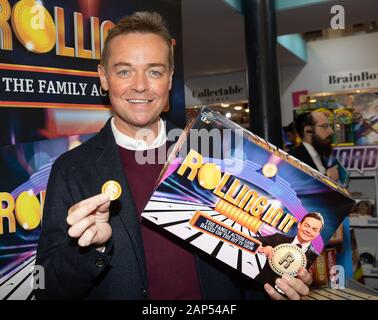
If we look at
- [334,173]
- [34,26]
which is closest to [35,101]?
[34,26]

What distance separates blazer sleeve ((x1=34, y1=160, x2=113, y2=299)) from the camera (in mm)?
1039

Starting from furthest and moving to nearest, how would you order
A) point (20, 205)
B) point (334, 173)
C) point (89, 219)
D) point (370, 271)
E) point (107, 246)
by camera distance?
point (370, 271) → point (334, 173) → point (20, 205) → point (107, 246) → point (89, 219)

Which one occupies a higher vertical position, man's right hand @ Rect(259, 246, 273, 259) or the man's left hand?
man's right hand @ Rect(259, 246, 273, 259)

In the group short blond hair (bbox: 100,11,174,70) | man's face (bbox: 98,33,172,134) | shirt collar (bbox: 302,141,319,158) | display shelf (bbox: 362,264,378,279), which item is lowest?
display shelf (bbox: 362,264,378,279)

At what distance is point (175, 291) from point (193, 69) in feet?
23.6

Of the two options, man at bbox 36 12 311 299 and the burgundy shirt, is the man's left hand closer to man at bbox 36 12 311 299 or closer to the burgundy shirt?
→ man at bbox 36 12 311 299

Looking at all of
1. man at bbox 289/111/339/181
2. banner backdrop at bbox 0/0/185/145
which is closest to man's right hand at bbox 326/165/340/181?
man at bbox 289/111/339/181

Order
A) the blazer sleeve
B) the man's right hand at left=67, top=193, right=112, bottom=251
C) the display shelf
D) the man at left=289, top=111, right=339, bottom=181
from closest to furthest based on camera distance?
the man's right hand at left=67, top=193, right=112, bottom=251
the blazer sleeve
the man at left=289, top=111, right=339, bottom=181
the display shelf

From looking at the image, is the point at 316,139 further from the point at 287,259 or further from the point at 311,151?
the point at 287,259

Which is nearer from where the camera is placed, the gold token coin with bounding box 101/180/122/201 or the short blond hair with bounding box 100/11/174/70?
the gold token coin with bounding box 101/180/122/201

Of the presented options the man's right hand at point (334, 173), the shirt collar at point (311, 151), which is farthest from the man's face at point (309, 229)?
the shirt collar at point (311, 151)

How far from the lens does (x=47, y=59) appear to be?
1.72m

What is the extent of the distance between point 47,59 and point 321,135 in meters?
1.97
